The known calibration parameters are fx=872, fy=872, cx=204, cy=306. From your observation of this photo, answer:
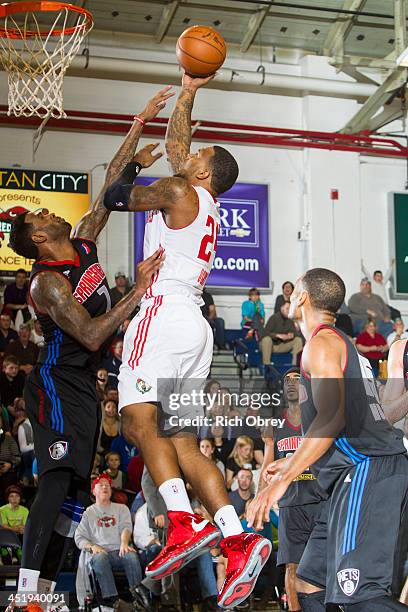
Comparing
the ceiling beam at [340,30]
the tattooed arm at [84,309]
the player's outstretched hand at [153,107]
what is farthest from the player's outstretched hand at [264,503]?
the ceiling beam at [340,30]

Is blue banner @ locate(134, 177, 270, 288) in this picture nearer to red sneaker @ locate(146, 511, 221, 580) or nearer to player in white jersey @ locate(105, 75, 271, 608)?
player in white jersey @ locate(105, 75, 271, 608)

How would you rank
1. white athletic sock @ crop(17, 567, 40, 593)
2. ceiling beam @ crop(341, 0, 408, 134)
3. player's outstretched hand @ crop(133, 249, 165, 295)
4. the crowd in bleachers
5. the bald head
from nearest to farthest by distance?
the bald head → white athletic sock @ crop(17, 567, 40, 593) → player's outstretched hand @ crop(133, 249, 165, 295) → the crowd in bleachers → ceiling beam @ crop(341, 0, 408, 134)

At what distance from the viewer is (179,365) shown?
16.3 feet

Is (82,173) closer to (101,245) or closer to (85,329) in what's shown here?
(101,245)

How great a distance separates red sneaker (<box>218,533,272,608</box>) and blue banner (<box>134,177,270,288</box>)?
12.3 metres

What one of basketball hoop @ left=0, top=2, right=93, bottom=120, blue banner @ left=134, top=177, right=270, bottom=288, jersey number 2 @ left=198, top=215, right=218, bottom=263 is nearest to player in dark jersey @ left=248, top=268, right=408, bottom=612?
jersey number 2 @ left=198, top=215, right=218, bottom=263

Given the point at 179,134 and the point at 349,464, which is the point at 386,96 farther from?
the point at 349,464

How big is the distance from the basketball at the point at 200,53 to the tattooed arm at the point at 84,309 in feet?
4.54

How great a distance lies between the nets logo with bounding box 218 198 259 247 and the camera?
55.6 feet

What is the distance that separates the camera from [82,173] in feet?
53.9

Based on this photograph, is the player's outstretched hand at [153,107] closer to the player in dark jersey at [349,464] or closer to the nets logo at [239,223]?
the player in dark jersey at [349,464]

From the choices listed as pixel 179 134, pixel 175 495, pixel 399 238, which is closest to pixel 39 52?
pixel 179 134

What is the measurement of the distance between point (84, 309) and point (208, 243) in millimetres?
838

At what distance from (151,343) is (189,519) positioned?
990 mm
